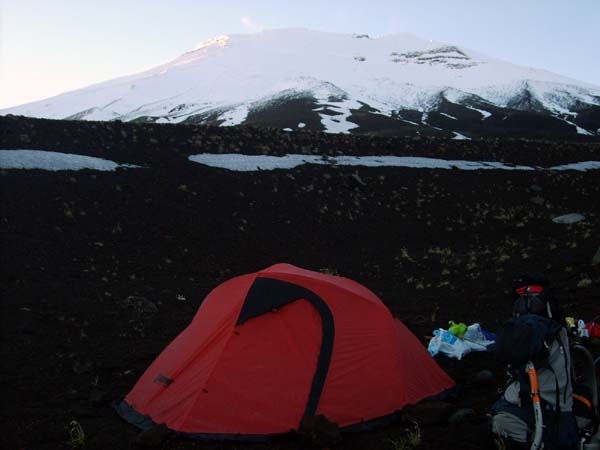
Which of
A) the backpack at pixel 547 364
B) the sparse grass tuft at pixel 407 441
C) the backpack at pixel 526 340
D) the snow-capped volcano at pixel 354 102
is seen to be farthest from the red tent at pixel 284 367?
the snow-capped volcano at pixel 354 102

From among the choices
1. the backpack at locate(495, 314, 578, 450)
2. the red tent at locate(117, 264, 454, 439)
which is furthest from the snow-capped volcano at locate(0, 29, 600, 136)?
the backpack at locate(495, 314, 578, 450)

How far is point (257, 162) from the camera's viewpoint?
92.7ft

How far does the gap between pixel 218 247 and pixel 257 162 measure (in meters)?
10.2

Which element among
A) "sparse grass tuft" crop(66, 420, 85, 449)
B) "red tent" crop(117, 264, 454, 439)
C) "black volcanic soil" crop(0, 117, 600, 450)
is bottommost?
"black volcanic soil" crop(0, 117, 600, 450)

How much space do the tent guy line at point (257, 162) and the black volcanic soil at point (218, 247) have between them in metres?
0.87

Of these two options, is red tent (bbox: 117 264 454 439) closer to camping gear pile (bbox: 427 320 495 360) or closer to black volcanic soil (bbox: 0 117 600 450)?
black volcanic soil (bbox: 0 117 600 450)

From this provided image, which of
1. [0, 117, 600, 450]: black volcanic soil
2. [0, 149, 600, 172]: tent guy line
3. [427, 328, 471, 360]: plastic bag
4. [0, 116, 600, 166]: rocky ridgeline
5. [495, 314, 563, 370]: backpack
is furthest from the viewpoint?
[0, 116, 600, 166]: rocky ridgeline

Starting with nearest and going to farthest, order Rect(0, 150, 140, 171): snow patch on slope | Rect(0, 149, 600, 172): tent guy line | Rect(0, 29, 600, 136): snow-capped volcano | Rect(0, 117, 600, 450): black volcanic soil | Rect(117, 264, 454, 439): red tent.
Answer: Rect(117, 264, 454, 439): red tent < Rect(0, 117, 600, 450): black volcanic soil < Rect(0, 150, 140, 171): snow patch on slope < Rect(0, 149, 600, 172): tent guy line < Rect(0, 29, 600, 136): snow-capped volcano

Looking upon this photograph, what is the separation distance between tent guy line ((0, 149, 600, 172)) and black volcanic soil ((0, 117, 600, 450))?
0.87 metres

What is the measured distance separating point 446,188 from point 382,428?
23.1 metres

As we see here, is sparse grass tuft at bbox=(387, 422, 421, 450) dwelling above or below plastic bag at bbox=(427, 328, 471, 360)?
above

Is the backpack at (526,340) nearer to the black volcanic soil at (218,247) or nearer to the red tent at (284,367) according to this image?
the black volcanic soil at (218,247)

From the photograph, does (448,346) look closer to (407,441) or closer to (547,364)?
(407,441)

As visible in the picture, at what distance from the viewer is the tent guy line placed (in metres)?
22.2
